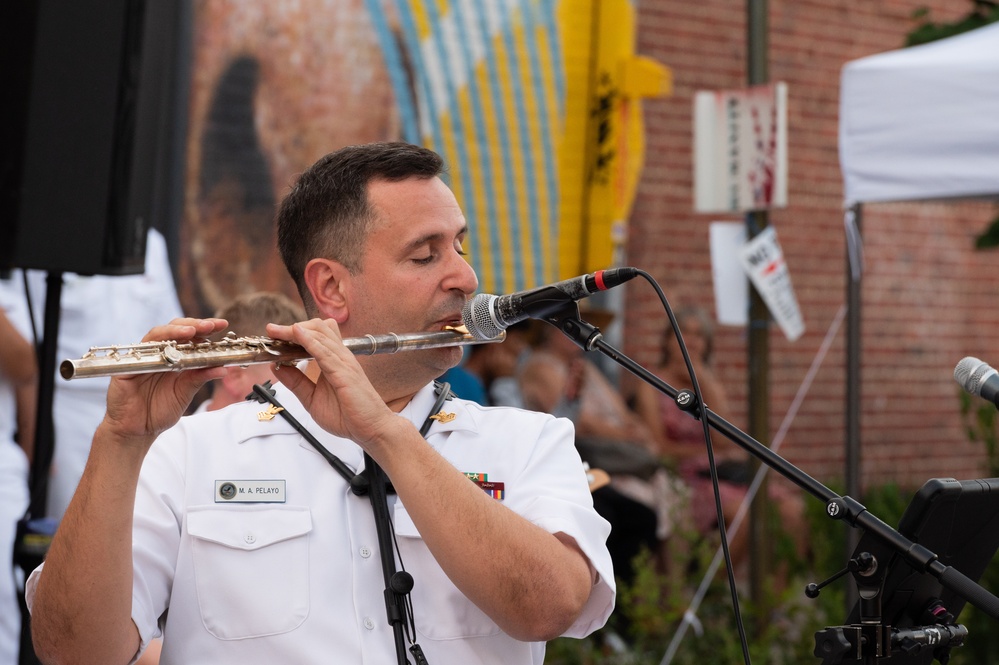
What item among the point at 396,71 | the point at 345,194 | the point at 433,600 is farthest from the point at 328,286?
the point at 396,71

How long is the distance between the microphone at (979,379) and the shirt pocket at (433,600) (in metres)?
0.88

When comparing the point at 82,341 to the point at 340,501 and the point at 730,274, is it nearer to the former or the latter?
the point at 340,501

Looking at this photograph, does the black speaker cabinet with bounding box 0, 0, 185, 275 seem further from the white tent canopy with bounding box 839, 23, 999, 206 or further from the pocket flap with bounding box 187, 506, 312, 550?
the white tent canopy with bounding box 839, 23, 999, 206

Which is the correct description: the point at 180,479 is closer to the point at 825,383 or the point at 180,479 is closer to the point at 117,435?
the point at 117,435

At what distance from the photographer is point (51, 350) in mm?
2984

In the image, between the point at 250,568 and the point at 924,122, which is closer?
the point at 250,568

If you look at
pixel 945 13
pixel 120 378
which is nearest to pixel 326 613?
pixel 120 378

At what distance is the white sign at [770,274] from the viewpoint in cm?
467

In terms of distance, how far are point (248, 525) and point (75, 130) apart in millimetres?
1246

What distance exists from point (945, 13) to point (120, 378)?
748 centimetres

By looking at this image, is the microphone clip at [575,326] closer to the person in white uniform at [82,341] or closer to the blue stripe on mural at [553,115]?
the person in white uniform at [82,341]

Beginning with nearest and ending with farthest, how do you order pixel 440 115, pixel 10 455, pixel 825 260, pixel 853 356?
1. pixel 10 455
2. pixel 853 356
3. pixel 440 115
4. pixel 825 260

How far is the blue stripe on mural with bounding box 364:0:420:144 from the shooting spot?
5410 mm

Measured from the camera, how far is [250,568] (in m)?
2.01
